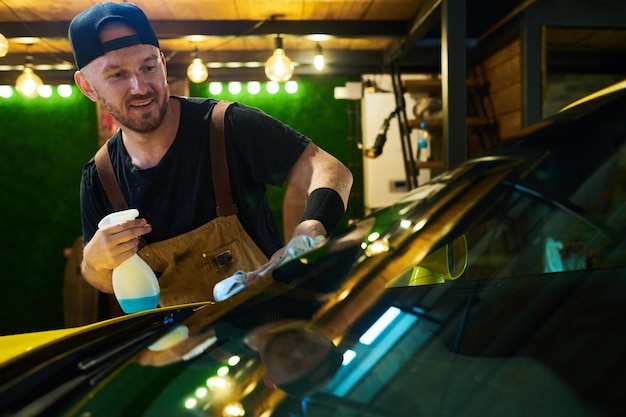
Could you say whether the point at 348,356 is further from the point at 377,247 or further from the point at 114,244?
the point at 114,244

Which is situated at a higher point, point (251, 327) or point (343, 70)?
point (343, 70)

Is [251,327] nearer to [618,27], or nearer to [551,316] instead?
[551,316]

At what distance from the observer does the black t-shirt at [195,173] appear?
3.46 feet

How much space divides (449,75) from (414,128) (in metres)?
0.77

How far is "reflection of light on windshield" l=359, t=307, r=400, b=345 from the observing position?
0.49 m

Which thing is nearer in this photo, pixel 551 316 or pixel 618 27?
pixel 551 316

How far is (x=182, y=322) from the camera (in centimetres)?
59

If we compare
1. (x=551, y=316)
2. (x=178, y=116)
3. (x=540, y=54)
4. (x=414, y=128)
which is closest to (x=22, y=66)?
(x=178, y=116)

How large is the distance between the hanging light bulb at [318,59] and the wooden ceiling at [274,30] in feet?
0.12

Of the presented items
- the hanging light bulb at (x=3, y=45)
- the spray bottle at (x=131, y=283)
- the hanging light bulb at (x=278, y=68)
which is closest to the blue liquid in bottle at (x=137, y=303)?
the spray bottle at (x=131, y=283)

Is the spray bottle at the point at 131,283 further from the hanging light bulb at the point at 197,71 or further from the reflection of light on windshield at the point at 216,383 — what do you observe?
the hanging light bulb at the point at 197,71

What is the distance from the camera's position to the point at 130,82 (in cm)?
90

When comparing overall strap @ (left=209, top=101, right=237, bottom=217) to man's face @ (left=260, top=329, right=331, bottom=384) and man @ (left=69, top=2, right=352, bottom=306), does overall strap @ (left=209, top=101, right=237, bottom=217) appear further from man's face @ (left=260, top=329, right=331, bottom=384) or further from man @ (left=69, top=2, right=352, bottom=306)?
man's face @ (left=260, top=329, right=331, bottom=384)

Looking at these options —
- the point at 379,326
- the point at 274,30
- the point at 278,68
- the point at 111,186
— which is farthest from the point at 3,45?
the point at 274,30
